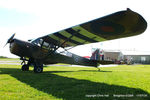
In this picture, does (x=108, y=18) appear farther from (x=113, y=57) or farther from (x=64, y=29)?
(x=113, y=57)

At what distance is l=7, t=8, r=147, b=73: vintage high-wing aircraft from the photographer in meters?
6.26

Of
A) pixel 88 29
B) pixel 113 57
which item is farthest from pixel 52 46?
pixel 113 57

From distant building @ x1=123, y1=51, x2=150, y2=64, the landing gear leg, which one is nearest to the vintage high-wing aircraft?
the landing gear leg

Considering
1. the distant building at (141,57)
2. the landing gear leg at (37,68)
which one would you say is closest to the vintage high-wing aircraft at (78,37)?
the landing gear leg at (37,68)

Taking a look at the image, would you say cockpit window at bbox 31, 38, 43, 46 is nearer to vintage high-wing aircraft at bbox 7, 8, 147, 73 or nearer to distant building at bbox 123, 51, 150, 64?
vintage high-wing aircraft at bbox 7, 8, 147, 73

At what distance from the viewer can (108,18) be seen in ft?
20.9

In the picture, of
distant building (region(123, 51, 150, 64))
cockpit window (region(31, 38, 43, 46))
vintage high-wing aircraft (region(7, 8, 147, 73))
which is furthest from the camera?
distant building (region(123, 51, 150, 64))

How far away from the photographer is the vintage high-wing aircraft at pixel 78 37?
6.26 metres

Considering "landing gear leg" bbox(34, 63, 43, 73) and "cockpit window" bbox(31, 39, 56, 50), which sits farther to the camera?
"cockpit window" bbox(31, 39, 56, 50)

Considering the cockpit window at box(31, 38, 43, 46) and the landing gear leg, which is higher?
the cockpit window at box(31, 38, 43, 46)

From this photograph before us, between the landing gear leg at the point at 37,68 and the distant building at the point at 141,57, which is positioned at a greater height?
the distant building at the point at 141,57

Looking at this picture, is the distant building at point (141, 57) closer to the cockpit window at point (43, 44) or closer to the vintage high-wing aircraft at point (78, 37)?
the vintage high-wing aircraft at point (78, 37)

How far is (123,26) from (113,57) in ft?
166

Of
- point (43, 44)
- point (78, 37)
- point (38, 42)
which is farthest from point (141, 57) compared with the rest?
point (38, 42)
